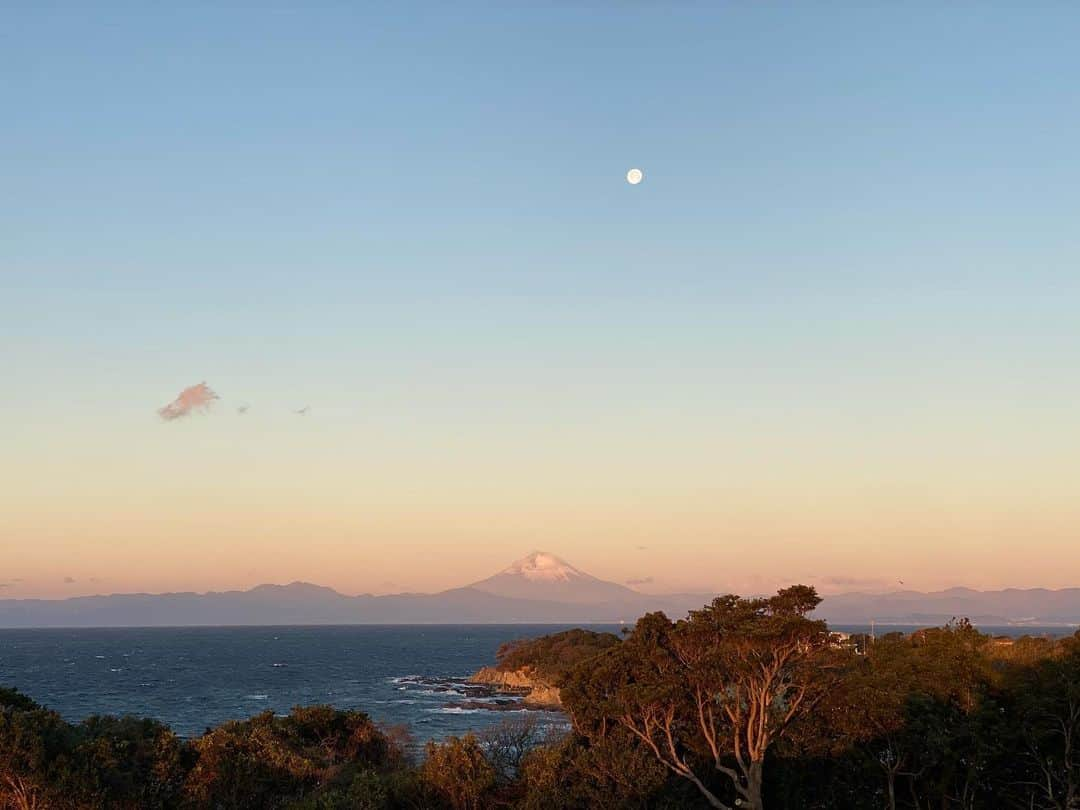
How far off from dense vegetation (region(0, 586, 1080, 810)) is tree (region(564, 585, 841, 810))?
69 mm

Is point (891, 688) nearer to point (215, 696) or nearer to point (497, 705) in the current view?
point (497, 705)

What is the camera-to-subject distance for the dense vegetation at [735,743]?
30.5 metres

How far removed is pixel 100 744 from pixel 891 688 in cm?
2816

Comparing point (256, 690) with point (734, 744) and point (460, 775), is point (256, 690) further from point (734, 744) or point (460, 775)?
point (734, 744)

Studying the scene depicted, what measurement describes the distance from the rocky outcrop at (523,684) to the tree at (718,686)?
74.6 metres

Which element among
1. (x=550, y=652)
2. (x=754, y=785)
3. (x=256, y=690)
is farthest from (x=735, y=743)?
(x=256, y=690)

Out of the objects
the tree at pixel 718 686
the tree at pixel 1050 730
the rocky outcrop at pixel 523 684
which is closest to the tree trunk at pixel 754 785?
the tree at pixel 718 686

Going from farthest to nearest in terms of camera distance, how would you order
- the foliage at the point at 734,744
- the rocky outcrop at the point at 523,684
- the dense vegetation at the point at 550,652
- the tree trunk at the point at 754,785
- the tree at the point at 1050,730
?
the dense vegetation at the point at 550,652
the rocky outcrop at the point at 523,684
the foliage at the point at 734,744
the tree trunk at the point at 754,785
the tree at the point at 1050,730

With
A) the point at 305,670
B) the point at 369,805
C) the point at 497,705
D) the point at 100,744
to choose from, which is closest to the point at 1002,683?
the point at 369,805

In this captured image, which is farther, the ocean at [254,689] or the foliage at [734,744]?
the ocean at [254,689]

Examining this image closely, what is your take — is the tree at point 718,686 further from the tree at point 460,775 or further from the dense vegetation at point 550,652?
the dense vegetation at point 550,652

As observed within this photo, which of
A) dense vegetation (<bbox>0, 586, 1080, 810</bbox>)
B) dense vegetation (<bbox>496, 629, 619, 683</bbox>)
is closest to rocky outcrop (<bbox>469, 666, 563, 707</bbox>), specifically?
dense vegetation (<bbox>496, 629, 619, 683</bbox>)

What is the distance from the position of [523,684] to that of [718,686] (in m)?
102

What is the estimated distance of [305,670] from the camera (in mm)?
160625
